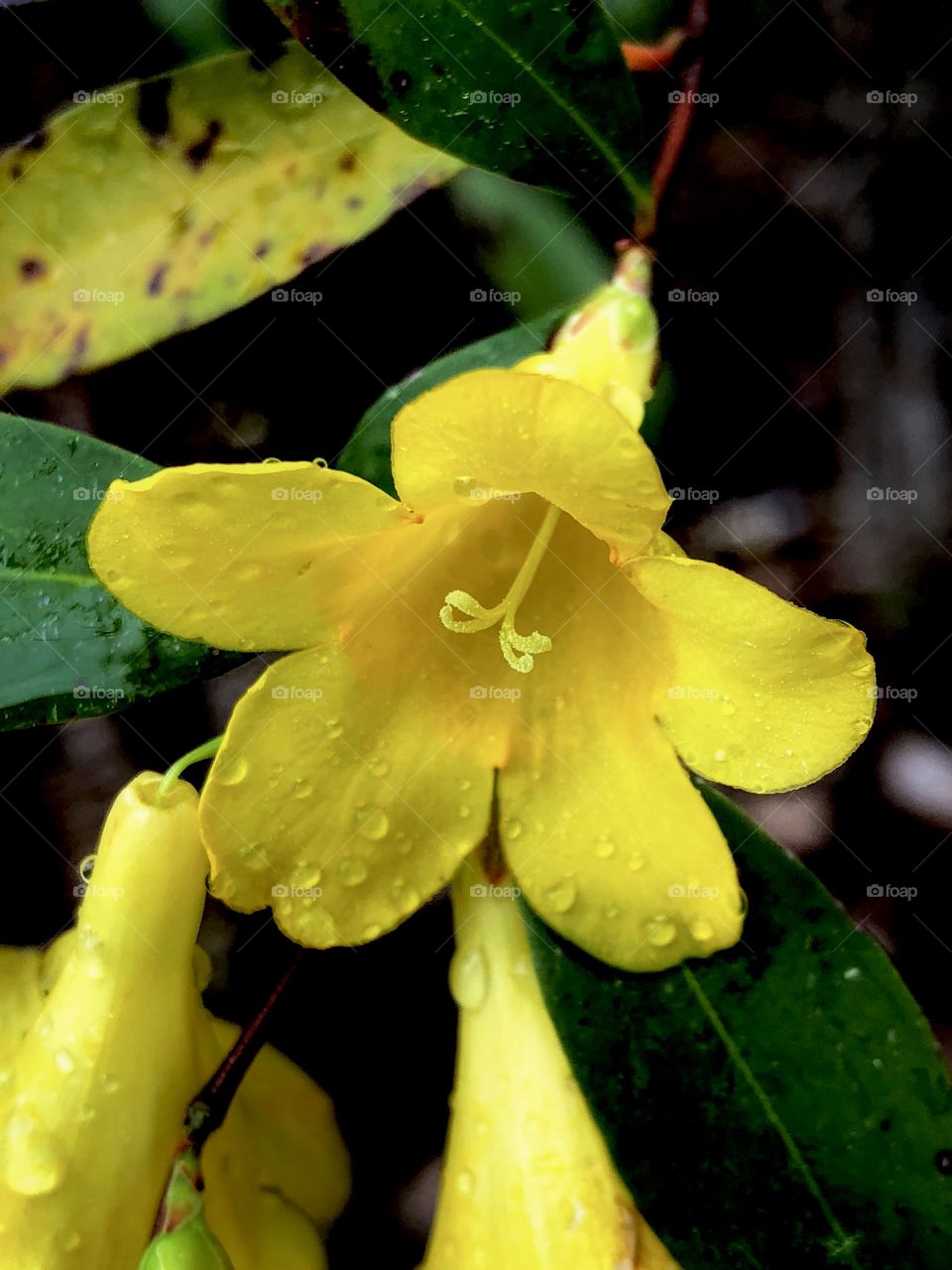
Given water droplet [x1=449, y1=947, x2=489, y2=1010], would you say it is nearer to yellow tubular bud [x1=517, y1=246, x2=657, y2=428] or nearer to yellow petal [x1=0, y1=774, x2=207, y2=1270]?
yellow petal [x1=0, y1=774, x2=207, y2=1270]

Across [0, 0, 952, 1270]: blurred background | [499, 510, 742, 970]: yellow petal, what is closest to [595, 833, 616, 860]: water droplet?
[499, 510, 742, 970]: yellow petal

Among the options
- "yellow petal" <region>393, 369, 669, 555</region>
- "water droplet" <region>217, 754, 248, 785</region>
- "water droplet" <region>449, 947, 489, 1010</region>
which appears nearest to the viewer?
"yellow petal" <region>393, 369, 669, 555</region>

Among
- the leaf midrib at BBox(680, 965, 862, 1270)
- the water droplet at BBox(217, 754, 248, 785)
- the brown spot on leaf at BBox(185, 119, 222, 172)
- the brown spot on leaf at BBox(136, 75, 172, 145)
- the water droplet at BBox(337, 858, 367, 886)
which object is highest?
the brown spot on leaf at BBox(136, 75, 172, 145)

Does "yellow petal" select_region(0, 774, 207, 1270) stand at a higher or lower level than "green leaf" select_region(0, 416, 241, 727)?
lower

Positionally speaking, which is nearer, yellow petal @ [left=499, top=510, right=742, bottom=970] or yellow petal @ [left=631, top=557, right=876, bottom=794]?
yellow petal @ [left=631, top=557, right=876, bottom=794]

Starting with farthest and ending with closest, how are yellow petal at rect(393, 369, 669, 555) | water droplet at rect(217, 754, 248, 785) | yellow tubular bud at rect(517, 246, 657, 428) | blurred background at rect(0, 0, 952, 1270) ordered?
blurred background at rect(0, 0, 952, 1270), yellow tubular bud at rect(517, 246, 657, 428), water droplet at rect(217, 754, 248, 785), yellow petal at rect(393, 369, 669, 555)

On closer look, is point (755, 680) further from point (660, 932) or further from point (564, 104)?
point (564, 104)

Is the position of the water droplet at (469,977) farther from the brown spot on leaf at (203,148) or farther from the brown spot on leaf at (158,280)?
the brown spot on leaf at (203,148)

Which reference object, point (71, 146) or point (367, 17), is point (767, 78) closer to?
point (367, 17)
